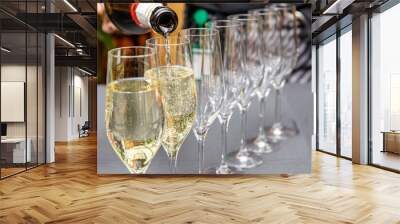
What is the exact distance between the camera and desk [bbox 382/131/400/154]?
19.4ft

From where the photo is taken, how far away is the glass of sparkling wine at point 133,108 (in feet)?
1.35

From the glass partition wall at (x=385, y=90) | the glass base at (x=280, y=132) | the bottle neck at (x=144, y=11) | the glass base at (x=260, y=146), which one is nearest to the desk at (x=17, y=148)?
the glass base at (x=260, y=146)

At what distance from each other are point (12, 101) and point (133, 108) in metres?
5.65

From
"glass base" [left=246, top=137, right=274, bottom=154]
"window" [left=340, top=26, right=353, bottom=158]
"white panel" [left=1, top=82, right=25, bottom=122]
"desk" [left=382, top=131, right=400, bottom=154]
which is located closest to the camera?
"glass base" [left=246, top=137, right=274, bottom=154]

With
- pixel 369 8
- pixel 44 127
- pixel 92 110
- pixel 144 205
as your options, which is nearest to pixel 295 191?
pixel 144 205

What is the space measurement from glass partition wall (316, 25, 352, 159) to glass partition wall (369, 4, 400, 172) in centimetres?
73

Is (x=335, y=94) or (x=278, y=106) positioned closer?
(x=278, y=106)

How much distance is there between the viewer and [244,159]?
4027 millimetres

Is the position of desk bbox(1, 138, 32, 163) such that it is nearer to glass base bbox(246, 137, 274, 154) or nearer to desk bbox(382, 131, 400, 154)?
glass base bbox(246, 137, 274, 154)

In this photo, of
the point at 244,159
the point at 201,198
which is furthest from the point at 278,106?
the point at 201,198

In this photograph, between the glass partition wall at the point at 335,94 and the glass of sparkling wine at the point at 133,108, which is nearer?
the glass of sparkling wine at the point at 133,108

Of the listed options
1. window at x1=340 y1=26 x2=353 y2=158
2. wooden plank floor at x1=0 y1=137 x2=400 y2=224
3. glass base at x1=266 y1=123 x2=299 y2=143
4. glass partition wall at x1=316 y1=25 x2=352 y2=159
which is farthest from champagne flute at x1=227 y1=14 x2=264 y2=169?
glass partition wall at x1=316 y1=25 x2=352 y2=159

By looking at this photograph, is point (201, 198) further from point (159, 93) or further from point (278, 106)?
point (159, 93)

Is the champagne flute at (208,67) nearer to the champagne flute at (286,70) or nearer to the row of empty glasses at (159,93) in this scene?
the row of empty glasses at (159,93)
